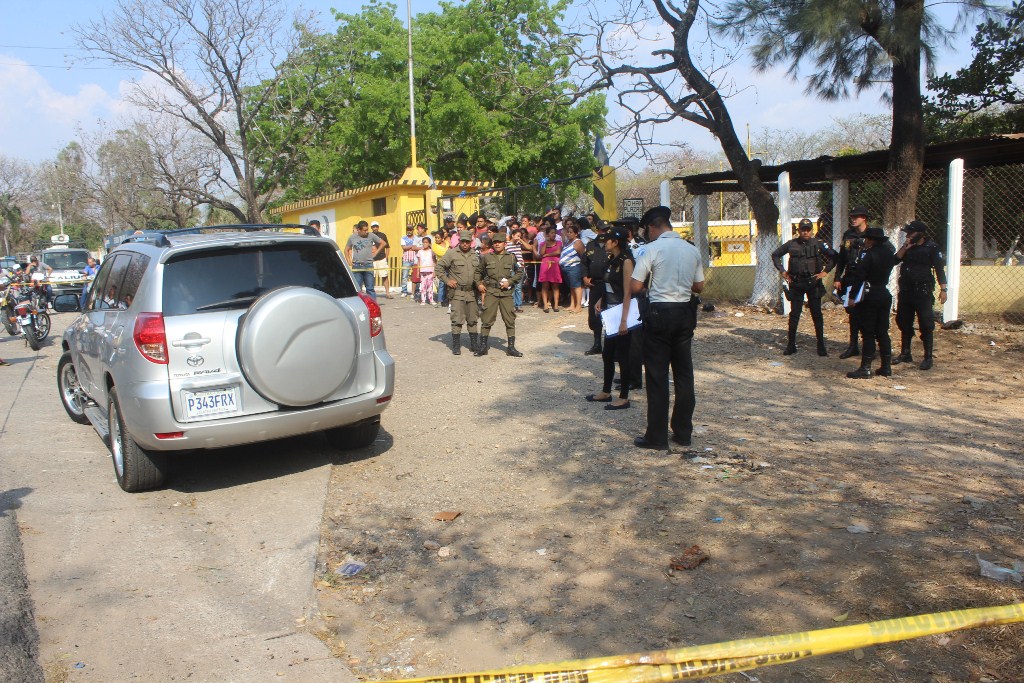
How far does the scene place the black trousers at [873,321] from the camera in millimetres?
9516

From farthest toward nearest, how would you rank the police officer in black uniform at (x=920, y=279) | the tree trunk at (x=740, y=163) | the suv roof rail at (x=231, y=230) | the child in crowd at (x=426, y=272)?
the child in crowd at (x=426, y=272)
the tree trunk at (x=740, y=163)
the police officer in black uniform at (x=920, y=279)
the suv roof rail at (x=231, y=230)

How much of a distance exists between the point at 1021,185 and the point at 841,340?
24.7 feet

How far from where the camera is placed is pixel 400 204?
24.6 meters

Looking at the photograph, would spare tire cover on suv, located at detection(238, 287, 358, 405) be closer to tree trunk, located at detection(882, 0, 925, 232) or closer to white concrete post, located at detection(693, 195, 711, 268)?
tree trunk, located at detection(882, 0, 925, 232)

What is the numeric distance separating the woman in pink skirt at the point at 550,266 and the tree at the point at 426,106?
11444mm

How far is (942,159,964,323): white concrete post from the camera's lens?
39.1 ft

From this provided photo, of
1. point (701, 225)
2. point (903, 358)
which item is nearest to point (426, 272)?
point (701, 225)

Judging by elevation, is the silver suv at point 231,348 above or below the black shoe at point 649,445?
above

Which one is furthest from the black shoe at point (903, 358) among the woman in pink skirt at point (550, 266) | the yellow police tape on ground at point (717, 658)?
the yellow police tape on ground at point (717, 658)

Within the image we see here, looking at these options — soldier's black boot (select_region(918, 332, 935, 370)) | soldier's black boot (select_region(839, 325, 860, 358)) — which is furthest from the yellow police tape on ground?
soldier's black boot (select_region(839, 325, 860, 358))

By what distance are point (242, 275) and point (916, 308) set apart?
24.9 feet

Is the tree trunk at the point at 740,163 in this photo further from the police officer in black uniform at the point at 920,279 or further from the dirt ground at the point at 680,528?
the dirt ground at the point at 680,528

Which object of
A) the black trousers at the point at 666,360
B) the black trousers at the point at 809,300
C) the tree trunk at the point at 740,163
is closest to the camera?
the black trousers at the point at 666,360

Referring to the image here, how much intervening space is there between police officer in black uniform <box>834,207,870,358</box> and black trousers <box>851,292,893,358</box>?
0.22 meters
